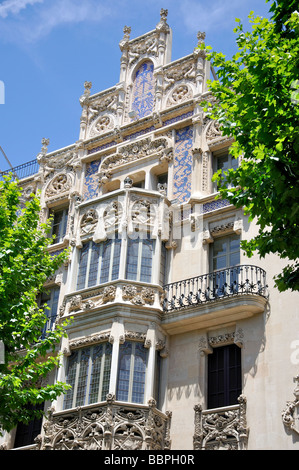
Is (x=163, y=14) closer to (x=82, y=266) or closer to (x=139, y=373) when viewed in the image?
(x=82, y=266)

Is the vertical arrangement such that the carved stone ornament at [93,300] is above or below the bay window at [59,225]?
below

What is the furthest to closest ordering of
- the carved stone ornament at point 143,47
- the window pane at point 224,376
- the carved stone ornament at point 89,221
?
1. the carved stone ornament at point 143,47
2. the carved stone ornament at point 89,221
3. the window pane at point 224,376

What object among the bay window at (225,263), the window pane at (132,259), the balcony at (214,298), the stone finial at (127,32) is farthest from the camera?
the stone finial at (127,32)

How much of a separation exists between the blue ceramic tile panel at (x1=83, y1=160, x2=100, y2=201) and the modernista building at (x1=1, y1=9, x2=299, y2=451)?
0.17 feet

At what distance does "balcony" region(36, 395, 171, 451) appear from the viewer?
70.2 feet

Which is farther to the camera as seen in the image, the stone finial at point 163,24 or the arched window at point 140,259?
the stone finial at point 163,24

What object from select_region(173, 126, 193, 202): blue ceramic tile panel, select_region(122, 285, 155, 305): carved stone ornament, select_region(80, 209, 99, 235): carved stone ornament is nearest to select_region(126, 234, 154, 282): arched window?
select_region(122, 285, 155, 305): carved stone ornament

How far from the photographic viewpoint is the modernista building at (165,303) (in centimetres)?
2138

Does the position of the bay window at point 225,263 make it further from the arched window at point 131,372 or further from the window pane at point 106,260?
the window pane at point 106,260

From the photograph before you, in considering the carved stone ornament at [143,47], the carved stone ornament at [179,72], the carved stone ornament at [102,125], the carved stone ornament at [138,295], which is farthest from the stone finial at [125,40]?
the carved stone ornament at [138,295]

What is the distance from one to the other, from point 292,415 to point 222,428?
2120 millimetres

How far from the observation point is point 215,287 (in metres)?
23.3

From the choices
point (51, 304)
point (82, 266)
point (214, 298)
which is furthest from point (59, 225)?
point (214, 298)
